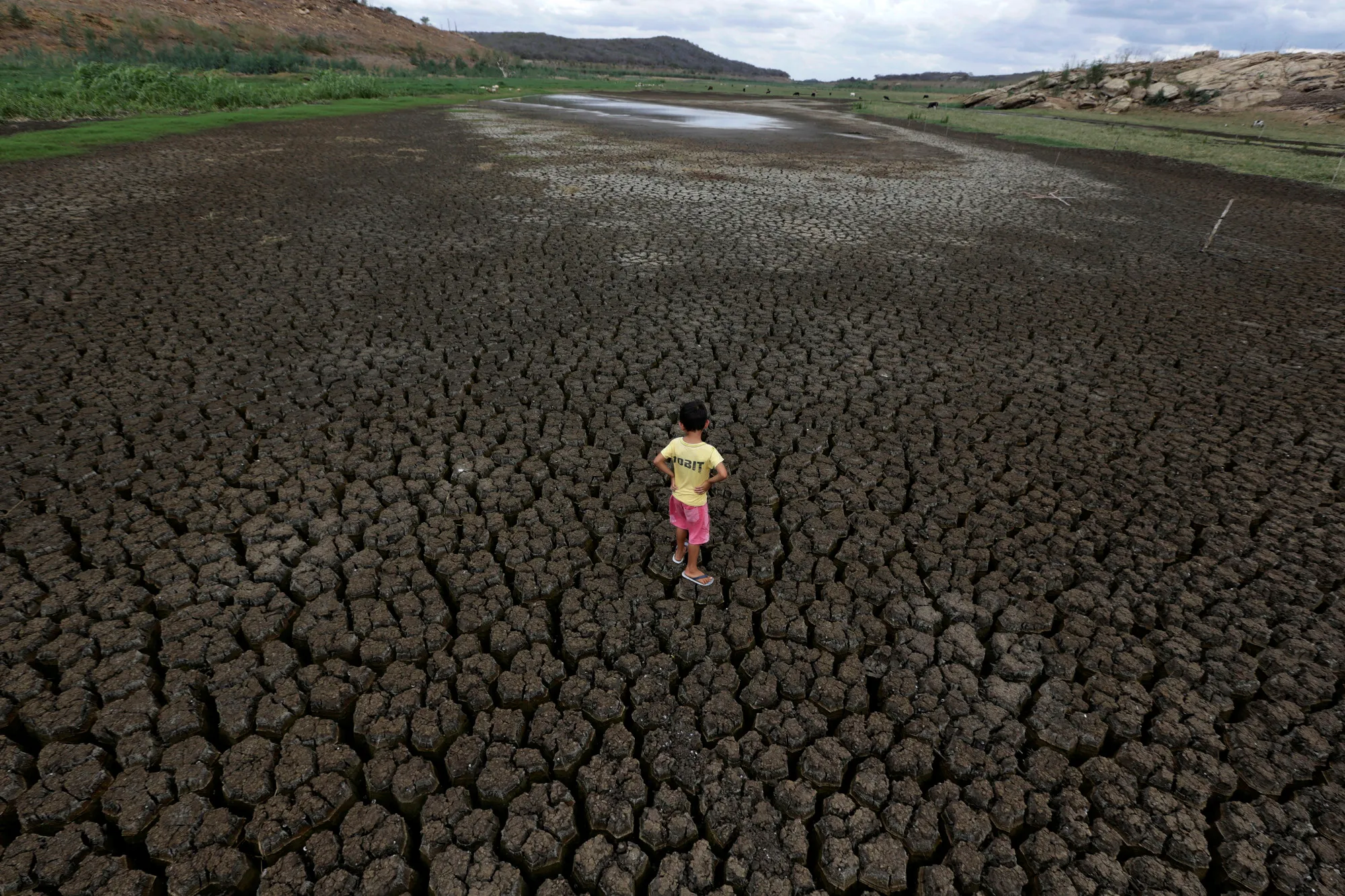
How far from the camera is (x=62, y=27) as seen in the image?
45.7 metres

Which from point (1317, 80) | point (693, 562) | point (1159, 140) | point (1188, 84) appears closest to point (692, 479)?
point (693, 562)

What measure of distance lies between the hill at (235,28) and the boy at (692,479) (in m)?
60.6

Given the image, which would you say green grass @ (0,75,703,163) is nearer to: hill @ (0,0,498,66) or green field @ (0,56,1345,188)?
green field @ (0,56,1345,188)

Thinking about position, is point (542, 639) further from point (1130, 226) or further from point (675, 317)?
point (1130, 226)

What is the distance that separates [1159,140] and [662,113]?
1048 inches

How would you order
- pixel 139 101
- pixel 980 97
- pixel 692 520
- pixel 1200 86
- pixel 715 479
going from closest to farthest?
pixel 715 479, pixel 692 520, pixel 139 101, pixel 1200 86, pixel 980 97

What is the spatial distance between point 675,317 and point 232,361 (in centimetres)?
496

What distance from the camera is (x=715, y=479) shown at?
360 centimetres

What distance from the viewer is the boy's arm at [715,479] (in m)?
3.53

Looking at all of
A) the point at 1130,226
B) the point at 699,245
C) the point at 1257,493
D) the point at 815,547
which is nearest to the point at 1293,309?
the point at 1130,226

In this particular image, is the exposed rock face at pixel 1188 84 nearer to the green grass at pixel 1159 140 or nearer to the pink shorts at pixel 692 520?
the green grass at pixel 1159 140

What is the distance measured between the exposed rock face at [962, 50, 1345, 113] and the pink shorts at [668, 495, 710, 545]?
59.6 m

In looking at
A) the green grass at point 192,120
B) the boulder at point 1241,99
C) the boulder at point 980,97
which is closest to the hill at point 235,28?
the green grass at point 192,120

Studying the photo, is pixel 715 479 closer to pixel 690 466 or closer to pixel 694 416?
pixel 690 466
